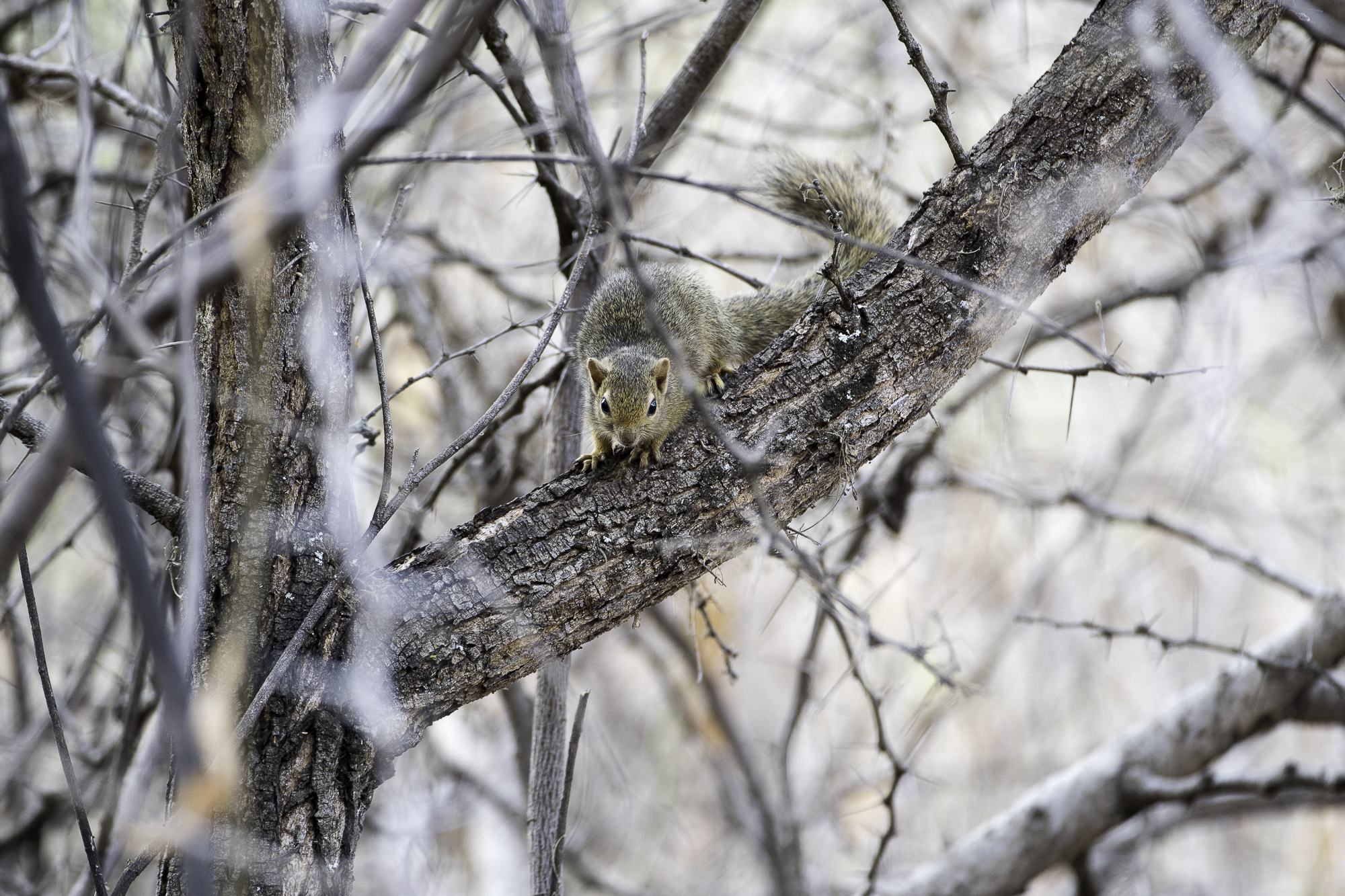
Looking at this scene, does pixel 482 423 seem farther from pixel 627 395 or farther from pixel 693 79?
pixel 693 79

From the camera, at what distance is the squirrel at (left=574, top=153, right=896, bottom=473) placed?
2.42 metres

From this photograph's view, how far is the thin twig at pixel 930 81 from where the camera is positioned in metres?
1.48

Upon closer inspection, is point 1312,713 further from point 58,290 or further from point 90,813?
point 58,290

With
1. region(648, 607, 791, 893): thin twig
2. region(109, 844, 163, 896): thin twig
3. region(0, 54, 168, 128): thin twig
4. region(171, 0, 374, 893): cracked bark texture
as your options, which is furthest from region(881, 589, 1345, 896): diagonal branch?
region(0, 54, 168, 128): thin twig

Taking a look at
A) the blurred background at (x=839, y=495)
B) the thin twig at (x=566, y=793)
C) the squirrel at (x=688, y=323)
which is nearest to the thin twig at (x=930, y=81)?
the blurred background at (x=839, y=495)

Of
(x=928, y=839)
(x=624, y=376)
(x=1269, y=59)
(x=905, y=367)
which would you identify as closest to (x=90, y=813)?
(x=624, y=376)

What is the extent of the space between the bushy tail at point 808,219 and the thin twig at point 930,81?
1.09 meters

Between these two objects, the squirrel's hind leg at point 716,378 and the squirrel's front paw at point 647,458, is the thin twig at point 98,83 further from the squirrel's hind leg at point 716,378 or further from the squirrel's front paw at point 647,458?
the squirrel's hind leg at point 716,378

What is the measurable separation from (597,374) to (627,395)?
0.59 ft

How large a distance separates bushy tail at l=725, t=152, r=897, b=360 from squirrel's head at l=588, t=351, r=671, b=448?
1.32ft

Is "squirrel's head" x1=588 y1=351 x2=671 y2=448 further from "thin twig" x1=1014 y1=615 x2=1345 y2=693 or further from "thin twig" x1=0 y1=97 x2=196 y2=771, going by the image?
"thin twig" x1=0 y1=97 x2=196 y2=771

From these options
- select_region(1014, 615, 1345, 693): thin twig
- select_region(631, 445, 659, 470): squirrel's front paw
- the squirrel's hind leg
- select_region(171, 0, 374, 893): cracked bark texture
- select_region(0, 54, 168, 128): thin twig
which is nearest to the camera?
select_region(171, 0, 374, 893): cracked bark texture

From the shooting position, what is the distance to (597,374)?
8.26ft

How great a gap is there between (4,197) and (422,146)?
2.55 metres
